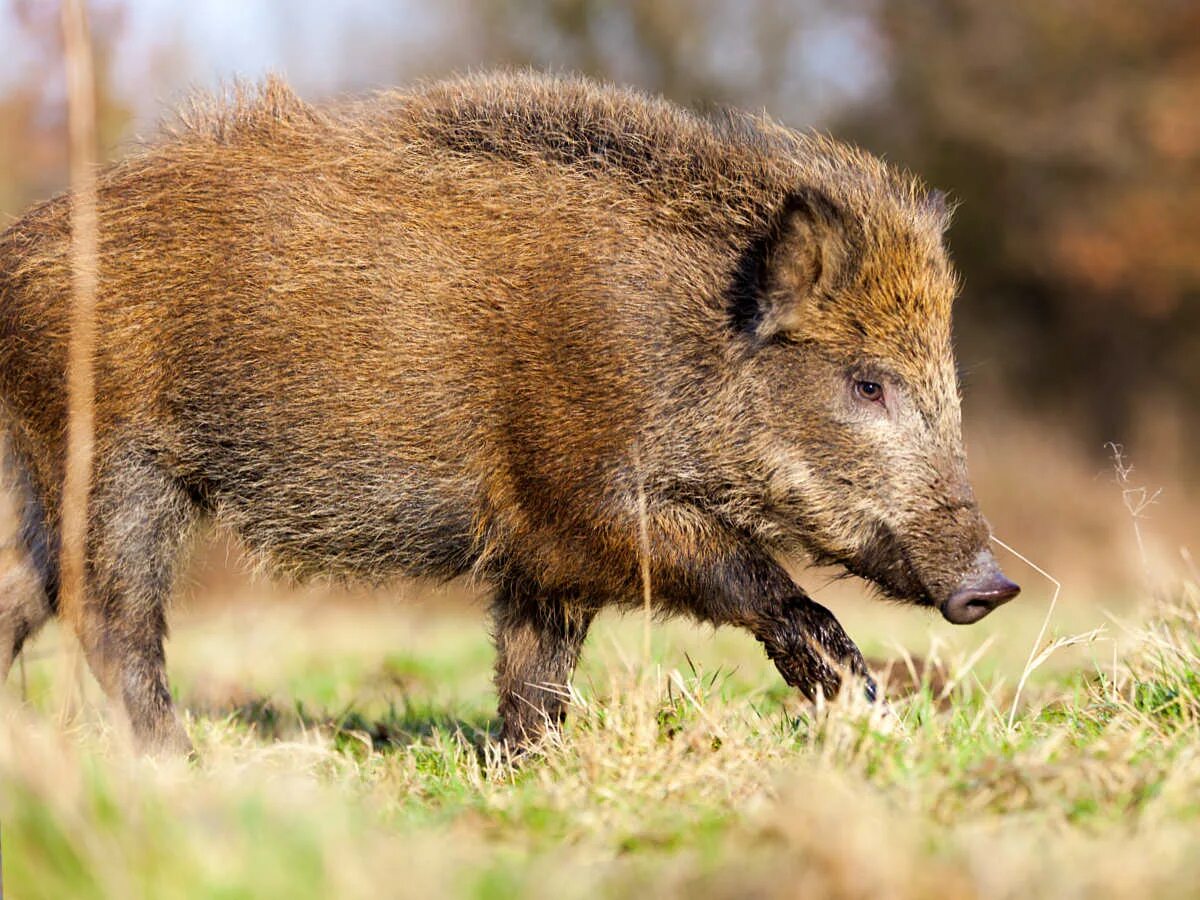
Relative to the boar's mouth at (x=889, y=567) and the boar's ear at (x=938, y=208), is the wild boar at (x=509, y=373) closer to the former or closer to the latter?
the boar's mouth at (x=889, y=567)

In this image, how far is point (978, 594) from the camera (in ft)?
13.3

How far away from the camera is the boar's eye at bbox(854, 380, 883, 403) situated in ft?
14.5

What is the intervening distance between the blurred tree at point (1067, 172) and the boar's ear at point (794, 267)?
16.2m

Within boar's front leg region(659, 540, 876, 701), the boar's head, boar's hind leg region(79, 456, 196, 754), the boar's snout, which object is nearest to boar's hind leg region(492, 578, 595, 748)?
boar's front leg region(659, 540, 876, 701)

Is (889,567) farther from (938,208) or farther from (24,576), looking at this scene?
(24,576)

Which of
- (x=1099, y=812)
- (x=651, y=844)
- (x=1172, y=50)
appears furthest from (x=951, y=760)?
(x=1172, y=50)

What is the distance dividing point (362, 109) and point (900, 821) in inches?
127

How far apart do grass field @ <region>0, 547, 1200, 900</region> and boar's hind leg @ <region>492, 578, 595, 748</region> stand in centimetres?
44

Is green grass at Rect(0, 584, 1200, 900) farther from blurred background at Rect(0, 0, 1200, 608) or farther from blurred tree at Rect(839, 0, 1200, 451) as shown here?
blurred tree at Rect(839, 0, 1200, 451)

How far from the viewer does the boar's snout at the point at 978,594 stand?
403 cm

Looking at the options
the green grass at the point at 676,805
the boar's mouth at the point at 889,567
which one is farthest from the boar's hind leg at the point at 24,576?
the boar's mouth at the point at 889,567

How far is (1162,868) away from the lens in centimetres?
223

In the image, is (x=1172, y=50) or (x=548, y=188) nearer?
(x=548, y=188)

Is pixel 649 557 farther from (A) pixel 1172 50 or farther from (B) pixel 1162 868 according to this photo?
(A) pixel 1172 50
